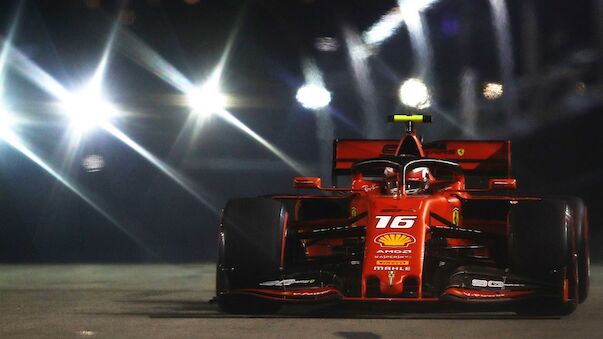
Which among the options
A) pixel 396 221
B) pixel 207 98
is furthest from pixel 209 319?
pixel 207 98

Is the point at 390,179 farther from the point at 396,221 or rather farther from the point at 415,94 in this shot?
the point at 415,94

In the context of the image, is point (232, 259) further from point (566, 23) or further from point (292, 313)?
point (566, 23)

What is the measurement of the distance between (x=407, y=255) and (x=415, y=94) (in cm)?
1649

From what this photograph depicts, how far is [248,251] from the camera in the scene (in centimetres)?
1095

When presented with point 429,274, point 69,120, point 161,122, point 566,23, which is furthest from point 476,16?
point 429,274

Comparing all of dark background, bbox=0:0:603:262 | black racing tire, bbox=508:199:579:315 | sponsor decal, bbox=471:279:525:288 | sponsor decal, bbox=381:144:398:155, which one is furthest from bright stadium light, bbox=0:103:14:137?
sponsor decal, bbox=471:279:525:288

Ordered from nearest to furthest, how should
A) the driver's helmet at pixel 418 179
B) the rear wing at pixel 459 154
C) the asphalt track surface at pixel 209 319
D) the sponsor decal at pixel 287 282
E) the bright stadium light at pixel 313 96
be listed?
the asphalt track surface at pixel 209 319
the sponsor decal at pixel 287 282
the driver's helmet at pixel 418 179
the rear wing at pixel 459 154
the bright stadium light at pixel 313 96

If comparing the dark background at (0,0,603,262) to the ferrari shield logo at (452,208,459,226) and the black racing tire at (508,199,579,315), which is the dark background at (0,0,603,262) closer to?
the ferrari shield logo at (452,208,459,226)

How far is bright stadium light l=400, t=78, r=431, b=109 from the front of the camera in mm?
26798

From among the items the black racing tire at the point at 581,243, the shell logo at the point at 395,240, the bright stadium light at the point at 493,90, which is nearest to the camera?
the shell logo at the point at 395,240

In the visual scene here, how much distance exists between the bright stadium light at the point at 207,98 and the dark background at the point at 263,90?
0.27 m

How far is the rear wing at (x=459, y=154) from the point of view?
48.5 feet

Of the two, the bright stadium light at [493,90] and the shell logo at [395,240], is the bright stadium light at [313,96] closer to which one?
the bright stadium light at [493,90]

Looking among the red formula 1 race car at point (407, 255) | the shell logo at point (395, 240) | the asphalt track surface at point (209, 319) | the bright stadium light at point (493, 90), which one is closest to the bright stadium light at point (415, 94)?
the bright stadium light at point (493, 90)
